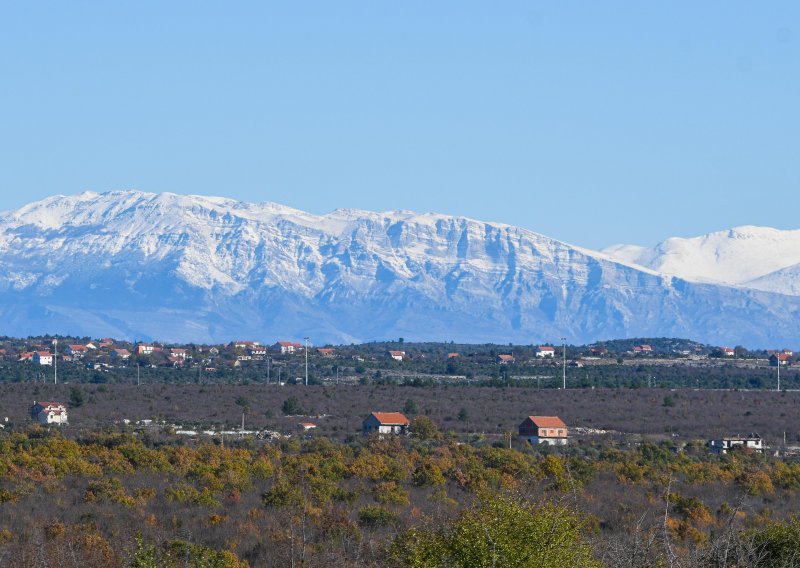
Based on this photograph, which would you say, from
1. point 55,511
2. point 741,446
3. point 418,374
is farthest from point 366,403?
point 55,511

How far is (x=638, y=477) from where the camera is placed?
167ft

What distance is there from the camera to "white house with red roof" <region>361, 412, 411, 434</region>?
7188cm

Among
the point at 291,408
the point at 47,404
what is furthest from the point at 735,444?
the point at 47,404

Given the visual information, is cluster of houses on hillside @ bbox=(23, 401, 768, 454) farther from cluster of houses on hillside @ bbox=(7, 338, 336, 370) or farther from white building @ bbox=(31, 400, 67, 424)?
cluster of houses on hillside @ bbox=(7, 338, 336, 370)

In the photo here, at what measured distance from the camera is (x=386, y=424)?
7231 cm

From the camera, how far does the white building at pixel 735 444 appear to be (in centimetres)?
6600

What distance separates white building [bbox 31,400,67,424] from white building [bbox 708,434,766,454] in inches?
1185

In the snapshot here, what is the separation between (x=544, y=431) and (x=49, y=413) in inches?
931

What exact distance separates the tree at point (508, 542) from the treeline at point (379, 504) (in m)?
0.03

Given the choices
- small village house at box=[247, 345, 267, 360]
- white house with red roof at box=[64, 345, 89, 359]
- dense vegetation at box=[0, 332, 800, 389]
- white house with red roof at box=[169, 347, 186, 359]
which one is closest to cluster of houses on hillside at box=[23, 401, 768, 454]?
dense vegetation at box=[0, 332, 800, 389]

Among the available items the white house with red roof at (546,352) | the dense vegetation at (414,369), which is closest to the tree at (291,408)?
the dense vegetation at (414,369)

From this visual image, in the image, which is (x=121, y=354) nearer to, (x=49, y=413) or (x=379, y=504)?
(x=49, y=413)

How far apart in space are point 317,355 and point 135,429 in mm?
84514

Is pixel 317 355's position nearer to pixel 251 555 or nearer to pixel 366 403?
pixel 366 403
